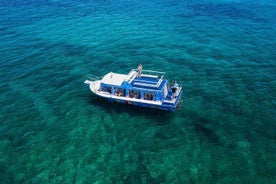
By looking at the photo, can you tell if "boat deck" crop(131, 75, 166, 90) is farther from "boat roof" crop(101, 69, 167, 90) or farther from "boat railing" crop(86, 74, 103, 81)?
"boat railing" crop(86, 74, 103, 81)

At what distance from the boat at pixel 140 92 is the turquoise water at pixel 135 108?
1.64m

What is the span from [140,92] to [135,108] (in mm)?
2966

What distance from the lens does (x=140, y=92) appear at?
49.0m

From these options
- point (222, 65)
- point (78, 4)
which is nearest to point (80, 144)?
point (222, 65)

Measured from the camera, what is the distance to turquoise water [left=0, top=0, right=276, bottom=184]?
38125mm

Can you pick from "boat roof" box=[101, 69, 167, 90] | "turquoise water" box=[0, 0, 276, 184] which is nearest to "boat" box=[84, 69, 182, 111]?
"boat roof" box=[101, 69, 167, 90]

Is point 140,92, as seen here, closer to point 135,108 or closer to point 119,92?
point 135,108

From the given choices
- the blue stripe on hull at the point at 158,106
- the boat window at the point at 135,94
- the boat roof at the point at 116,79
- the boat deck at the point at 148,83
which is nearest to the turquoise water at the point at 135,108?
the blue stripe on hull at the point at 158,106

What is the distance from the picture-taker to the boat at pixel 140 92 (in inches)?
1881

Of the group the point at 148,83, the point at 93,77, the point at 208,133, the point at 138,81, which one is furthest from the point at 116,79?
the point at 208,133

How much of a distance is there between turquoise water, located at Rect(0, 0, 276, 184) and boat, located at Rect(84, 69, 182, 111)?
5.37ft

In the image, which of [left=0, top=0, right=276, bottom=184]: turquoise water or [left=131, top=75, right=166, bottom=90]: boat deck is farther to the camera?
[left=131, top=75, right=166, bottom=90]: boat deck

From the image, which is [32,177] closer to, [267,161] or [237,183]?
[237,183]

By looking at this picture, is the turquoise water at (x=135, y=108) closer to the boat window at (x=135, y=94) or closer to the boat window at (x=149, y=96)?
the boat window at (x=135, y=94)
